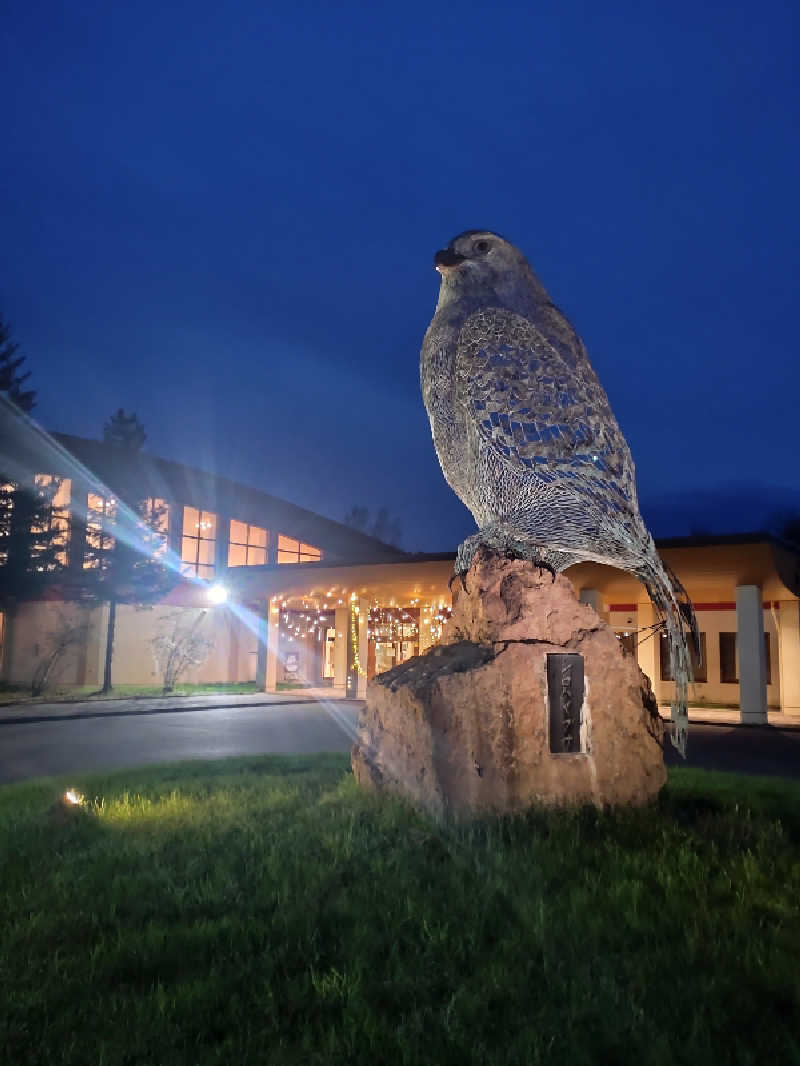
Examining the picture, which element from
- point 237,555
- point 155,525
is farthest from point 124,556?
point 237,555

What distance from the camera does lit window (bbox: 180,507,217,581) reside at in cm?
3003

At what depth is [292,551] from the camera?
33406 mm

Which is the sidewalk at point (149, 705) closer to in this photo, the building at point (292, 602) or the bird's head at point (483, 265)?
the building at point (292, 602)

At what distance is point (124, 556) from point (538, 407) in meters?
18.6

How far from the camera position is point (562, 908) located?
3740mm

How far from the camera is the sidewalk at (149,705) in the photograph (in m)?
15.7

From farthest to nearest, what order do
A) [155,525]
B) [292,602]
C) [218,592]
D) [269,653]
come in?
1. [292,602]
2. [155,525]
3. [269,653]
4. [218,592]

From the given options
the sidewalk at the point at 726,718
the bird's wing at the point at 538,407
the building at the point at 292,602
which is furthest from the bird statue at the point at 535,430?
the sidewalk at the point at 726,718

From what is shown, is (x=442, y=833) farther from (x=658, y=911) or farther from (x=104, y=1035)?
(x=104, y=1035)

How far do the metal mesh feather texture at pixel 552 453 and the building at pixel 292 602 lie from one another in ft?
30.8

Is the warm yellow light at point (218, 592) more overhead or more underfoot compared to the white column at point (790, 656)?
more overhead

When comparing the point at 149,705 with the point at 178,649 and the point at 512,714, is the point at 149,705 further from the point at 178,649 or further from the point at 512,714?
the point at 512,714

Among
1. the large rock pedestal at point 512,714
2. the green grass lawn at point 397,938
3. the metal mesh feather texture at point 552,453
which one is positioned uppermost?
the metal mesh feather texture at point 552,453

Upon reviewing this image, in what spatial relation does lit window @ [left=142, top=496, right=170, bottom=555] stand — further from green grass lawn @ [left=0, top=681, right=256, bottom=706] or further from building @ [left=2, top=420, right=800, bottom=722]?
green grass lawn @ [left=0, top=681, right=256, bottom=706]
